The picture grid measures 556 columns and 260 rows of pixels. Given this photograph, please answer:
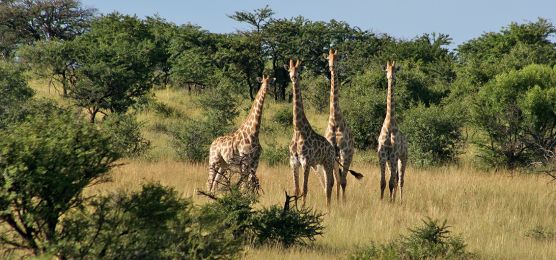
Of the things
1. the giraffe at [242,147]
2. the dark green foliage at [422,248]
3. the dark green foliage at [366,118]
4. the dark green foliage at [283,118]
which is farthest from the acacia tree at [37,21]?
the dark green foliage at [422,248]

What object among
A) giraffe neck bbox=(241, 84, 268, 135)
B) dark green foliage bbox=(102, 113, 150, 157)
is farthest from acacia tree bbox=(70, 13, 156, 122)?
giraffe neck bbox=(241, 84, 268, 135)

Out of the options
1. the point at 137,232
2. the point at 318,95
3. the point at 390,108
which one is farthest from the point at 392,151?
the point at 318,95

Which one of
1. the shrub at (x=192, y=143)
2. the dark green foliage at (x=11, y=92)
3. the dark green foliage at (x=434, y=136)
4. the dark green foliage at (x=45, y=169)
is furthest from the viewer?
the dark green foliage at (x=434, y=136)

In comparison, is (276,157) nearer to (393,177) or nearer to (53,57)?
(393,177)

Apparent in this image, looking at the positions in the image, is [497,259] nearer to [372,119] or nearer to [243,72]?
[372,119]

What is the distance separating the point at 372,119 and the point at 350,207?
1008 cm

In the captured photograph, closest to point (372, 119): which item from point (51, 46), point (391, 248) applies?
point (51, 46)

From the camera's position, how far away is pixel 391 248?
8688 mm

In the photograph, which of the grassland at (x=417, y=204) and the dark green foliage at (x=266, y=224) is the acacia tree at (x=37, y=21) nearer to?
the grassland at (x=417, y=204)

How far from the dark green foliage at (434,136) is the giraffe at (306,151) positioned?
24.2 ft

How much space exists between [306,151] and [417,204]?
7.27ft

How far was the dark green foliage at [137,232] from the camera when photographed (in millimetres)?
6211

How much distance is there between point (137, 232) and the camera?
6.42 m

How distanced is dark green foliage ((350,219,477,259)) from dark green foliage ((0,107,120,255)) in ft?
9.79
